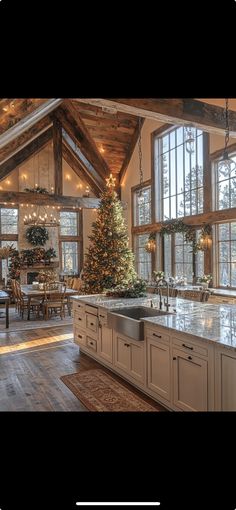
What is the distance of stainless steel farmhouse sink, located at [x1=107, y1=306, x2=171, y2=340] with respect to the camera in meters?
3.42

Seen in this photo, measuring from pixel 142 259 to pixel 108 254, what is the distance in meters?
3.77

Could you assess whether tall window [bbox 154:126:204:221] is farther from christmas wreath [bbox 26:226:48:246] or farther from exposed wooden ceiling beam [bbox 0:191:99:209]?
christmas wreath [bbox 26:226:48:246]

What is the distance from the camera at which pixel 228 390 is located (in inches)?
92.2

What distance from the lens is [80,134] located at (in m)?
10.8

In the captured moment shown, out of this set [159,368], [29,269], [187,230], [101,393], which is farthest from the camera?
[29,269]

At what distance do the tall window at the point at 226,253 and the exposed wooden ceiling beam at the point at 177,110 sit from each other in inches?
159

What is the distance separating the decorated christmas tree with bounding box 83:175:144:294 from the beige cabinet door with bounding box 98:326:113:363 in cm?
324

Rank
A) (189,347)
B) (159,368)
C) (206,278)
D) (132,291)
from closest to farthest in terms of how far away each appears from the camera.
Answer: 1. (189,347)
2. (159,368)
3. (132,291)
4. (206,278)

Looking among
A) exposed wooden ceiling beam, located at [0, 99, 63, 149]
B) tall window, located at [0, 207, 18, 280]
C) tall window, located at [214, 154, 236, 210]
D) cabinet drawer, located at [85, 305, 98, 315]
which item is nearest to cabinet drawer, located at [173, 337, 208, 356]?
cabinet drawer, located at [85, 305, 98, 315]

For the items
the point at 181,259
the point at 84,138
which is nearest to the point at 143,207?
the point at 181,259

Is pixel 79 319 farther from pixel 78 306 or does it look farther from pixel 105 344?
pixel 105 344

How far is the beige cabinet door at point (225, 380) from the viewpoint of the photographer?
7.53 ft
